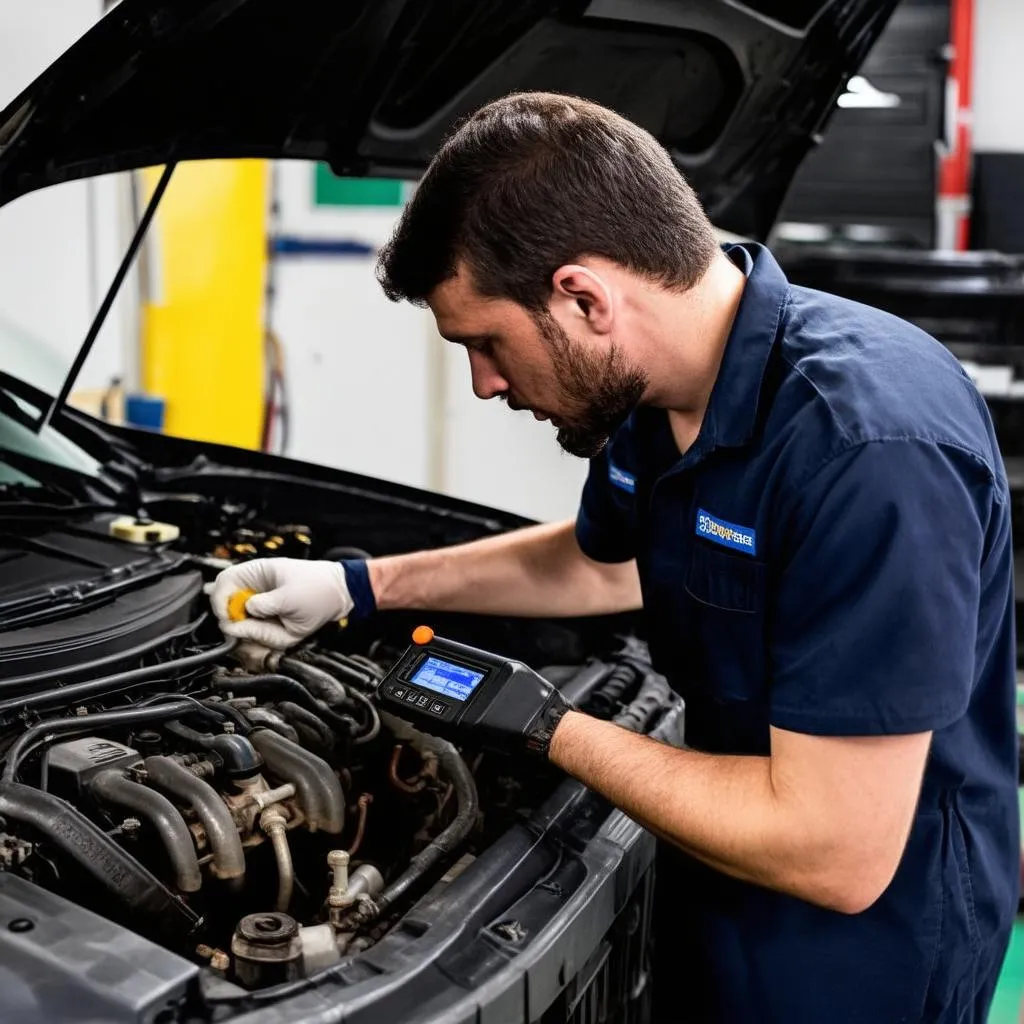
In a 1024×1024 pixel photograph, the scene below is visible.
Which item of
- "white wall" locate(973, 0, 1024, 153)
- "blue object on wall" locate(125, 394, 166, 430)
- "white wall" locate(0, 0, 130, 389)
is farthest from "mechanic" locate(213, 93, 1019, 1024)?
"white wall" locate(973, 0, 1024, 153)

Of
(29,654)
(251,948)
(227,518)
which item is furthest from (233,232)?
(251,948)

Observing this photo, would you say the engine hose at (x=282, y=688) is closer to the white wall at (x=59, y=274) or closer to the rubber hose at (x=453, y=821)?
the rubber hose at (x=453, y=821)

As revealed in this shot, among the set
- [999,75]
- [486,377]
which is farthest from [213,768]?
[999,75]

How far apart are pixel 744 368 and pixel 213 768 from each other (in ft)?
2.28

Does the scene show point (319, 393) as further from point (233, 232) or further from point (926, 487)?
point (926, 487)


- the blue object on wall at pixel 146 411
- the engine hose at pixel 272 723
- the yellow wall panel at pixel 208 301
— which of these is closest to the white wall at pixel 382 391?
the yellow wall panel at pixel 208 301

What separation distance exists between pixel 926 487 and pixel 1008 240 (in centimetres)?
358

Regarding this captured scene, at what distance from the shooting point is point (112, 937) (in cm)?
95

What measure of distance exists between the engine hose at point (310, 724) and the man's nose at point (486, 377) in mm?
436

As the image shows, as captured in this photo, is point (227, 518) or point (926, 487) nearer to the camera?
point (926, 487)

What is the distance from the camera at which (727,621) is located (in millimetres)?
1276

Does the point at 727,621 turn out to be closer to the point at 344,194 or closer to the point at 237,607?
the point at 237,607

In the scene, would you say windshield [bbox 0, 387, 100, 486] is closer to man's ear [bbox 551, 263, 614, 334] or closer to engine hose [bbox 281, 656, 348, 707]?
engine hose [bbox 281, 656, 348, 707]

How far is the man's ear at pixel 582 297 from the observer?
3.80 ft
